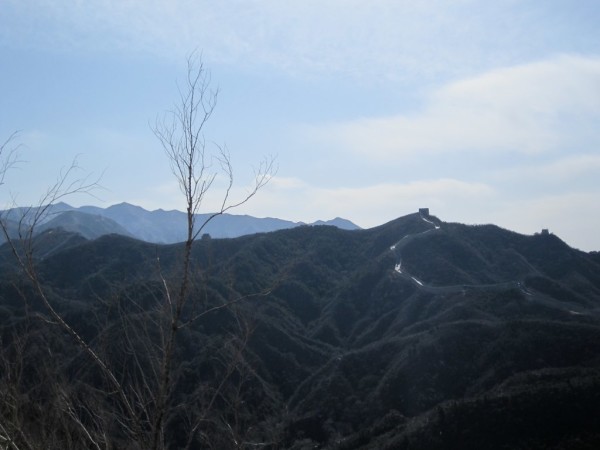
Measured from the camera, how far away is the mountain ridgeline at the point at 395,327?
1609 cm

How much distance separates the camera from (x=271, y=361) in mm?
29719

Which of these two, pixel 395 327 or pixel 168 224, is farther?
pixel 168 224

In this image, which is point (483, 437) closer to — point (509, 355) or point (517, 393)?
point (517, 393)

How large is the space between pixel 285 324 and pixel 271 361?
5695 millimetres

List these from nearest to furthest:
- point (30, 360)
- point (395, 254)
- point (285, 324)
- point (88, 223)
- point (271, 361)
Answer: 1. point (30, 360)
2. point (271, 361)
3. point (285, 324)
4. point (395, 254)
5. point (88, 223)

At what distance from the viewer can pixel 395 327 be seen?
32.9 metres

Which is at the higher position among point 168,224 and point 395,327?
point 168,224

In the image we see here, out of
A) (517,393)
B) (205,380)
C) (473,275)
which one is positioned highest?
(473,275)

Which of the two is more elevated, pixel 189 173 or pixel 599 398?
pixel 189 173

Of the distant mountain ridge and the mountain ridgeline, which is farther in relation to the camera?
the distant mountain ridge

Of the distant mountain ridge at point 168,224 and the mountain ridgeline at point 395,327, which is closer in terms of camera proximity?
the mountain ridgeline at point 395,327

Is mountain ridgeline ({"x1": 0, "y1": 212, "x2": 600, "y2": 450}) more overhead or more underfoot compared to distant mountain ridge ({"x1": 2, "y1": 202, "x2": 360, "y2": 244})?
more underfoot

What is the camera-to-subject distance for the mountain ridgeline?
16094mm

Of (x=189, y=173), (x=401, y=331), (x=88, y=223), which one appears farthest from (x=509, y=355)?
(x=88, y=223)
